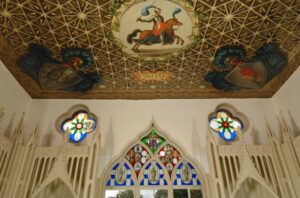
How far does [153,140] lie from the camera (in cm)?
694

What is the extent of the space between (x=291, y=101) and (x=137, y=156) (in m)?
4.43

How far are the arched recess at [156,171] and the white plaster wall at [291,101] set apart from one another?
274 centimetres

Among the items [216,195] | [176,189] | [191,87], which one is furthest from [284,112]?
[176,189]

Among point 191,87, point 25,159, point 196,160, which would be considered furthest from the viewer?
point 191,87

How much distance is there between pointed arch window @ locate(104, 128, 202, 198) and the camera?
20.3 ft

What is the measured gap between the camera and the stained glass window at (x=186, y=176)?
6309 millimetres

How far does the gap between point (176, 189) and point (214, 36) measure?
155 inches

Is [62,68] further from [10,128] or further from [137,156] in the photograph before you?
[137,156]

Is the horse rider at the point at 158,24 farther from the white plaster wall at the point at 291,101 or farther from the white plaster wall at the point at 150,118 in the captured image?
the white plaster wall at the point at 291,101

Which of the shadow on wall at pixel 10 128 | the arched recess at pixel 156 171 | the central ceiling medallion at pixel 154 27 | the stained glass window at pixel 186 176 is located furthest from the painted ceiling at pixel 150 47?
the stained glass window at pixel 186 176

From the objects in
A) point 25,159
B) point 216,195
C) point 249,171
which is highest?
point 25,159

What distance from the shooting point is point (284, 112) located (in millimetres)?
6715

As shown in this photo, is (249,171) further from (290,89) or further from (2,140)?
(2,140)

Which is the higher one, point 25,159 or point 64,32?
point 64,32
